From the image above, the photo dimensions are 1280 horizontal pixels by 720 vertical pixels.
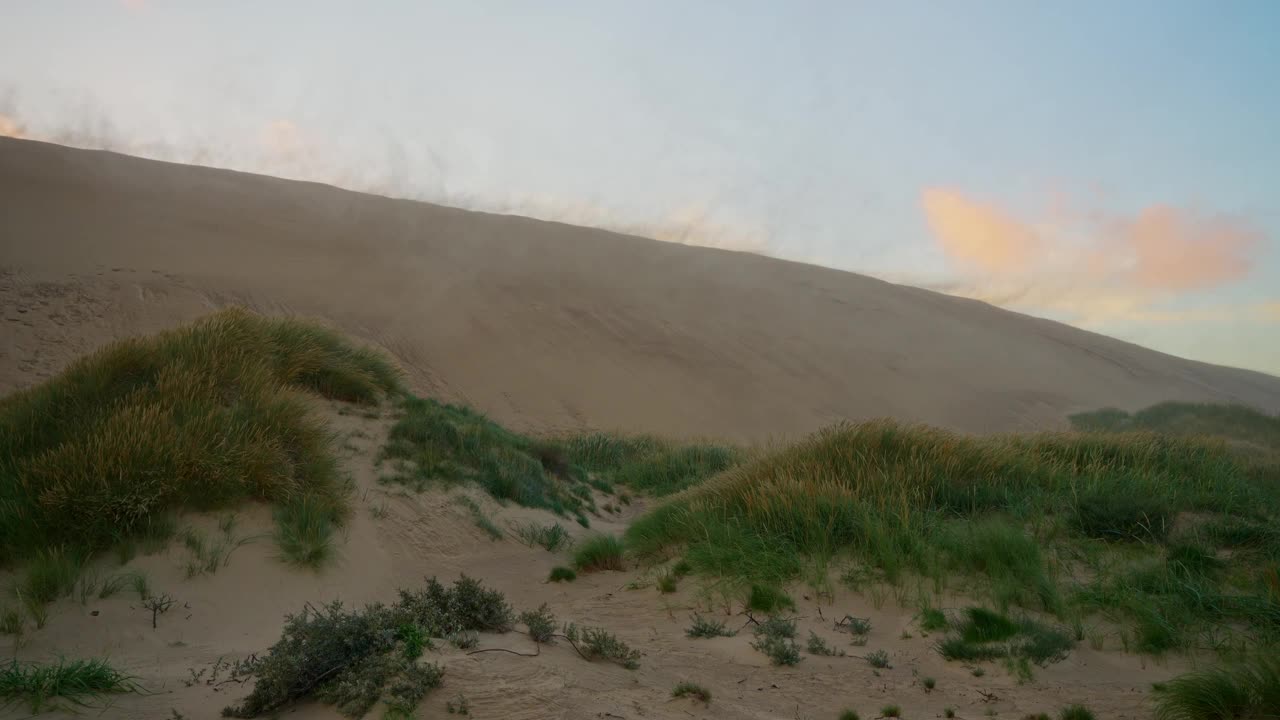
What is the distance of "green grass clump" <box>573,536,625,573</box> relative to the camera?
8352mm

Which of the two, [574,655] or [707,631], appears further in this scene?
[707,631]

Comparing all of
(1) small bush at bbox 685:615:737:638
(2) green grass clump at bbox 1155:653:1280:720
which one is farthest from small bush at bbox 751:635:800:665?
(2) green grass clump at bbox 1155:653:1280:720

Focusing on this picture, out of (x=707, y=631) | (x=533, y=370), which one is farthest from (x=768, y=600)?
(x=533, y=370)

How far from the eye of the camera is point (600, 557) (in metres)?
8.41

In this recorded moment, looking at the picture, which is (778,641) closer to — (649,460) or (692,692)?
(692,692)

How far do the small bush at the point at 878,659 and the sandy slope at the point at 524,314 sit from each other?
58.6 feet

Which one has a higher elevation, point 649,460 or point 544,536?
point 649,460

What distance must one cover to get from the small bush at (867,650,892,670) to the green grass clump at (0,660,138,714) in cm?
427

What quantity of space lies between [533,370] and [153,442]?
21.2m

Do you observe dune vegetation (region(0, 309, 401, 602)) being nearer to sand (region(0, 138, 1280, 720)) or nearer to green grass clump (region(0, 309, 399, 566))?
green grass clump (region(0, 309, 399, 566))

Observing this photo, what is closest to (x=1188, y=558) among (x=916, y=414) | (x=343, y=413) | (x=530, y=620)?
(x=530, y=620)

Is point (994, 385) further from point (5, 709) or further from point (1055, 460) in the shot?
point (5, 709)

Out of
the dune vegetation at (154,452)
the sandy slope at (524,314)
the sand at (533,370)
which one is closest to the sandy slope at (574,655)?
the sand at (533,370)

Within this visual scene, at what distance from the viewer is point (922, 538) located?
6.73 m
